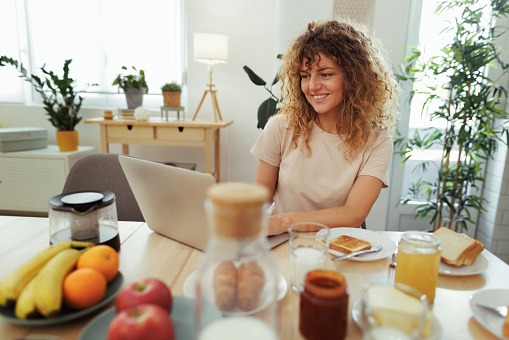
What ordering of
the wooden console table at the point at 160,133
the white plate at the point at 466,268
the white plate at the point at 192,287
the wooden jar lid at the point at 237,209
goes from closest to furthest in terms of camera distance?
1. the wooden jar lid at the point at 237,209
2. the white plate at the point at 192,287
3. the white plate at the point at 466,268
4. the wooden console table at the point at 160,133

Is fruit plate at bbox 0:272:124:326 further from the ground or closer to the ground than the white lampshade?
closer to the ground

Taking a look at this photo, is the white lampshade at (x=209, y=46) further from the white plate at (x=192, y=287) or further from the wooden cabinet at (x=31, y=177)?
the white plate at (x=192, y=287)

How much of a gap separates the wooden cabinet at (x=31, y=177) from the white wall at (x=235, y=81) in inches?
20.9

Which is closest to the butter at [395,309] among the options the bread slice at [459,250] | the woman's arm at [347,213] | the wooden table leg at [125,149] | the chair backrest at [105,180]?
the bread slice at [459,250]

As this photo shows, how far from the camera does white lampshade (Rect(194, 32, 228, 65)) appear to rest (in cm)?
253

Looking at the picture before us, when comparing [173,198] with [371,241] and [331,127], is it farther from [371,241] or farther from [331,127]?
[331,127]

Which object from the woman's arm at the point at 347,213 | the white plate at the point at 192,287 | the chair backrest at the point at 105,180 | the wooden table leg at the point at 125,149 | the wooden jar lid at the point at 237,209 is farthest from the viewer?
the wooden table leg at the point at 125,149

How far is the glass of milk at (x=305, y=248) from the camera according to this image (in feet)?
2.37

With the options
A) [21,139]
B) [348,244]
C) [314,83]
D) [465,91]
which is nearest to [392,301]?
[348,244]

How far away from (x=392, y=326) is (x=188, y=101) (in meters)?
2.83

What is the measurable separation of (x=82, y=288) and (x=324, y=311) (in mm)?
410

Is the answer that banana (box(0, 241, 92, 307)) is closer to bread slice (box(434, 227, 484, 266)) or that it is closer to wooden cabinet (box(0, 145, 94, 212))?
bread slice (box(434, 227, 484, 266))

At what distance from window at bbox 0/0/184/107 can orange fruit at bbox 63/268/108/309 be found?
2.71 m

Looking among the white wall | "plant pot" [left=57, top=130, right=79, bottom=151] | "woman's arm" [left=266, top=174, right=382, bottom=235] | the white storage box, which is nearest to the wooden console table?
"plant pot" [left=57, top=130, right=79, bottom=151]
